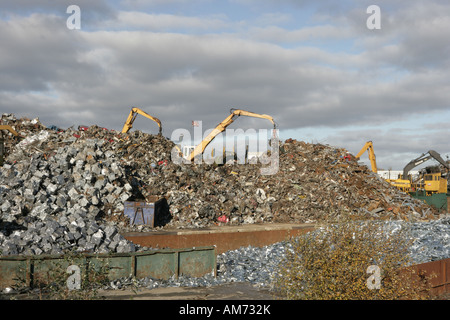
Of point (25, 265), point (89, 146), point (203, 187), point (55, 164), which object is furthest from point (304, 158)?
point (25, 265)

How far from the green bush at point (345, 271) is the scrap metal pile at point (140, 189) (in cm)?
681

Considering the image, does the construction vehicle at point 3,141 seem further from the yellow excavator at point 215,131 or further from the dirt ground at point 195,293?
the dirt ground at point 195,293

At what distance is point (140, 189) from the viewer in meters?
18.4

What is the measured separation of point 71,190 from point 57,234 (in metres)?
3.62

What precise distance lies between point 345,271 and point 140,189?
1252cm

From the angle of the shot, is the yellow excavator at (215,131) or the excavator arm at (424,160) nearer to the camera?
the yellow excavator at (215,131)

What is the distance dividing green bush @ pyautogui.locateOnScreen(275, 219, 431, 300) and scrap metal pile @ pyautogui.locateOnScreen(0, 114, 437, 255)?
6805 millimetres

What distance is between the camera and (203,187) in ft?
62.2

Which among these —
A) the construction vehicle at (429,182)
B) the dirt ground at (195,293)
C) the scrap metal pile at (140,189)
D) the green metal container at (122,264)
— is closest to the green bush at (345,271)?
the dirt ground at (195,293)

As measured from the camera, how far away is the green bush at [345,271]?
7.18 meters

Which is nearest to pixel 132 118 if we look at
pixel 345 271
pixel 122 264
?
pixel 122 264

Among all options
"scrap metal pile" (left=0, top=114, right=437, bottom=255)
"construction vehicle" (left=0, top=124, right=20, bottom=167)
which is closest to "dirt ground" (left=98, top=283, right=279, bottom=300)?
"scrap metal pile" (left=0, top=114, right=437, bottom=255)
